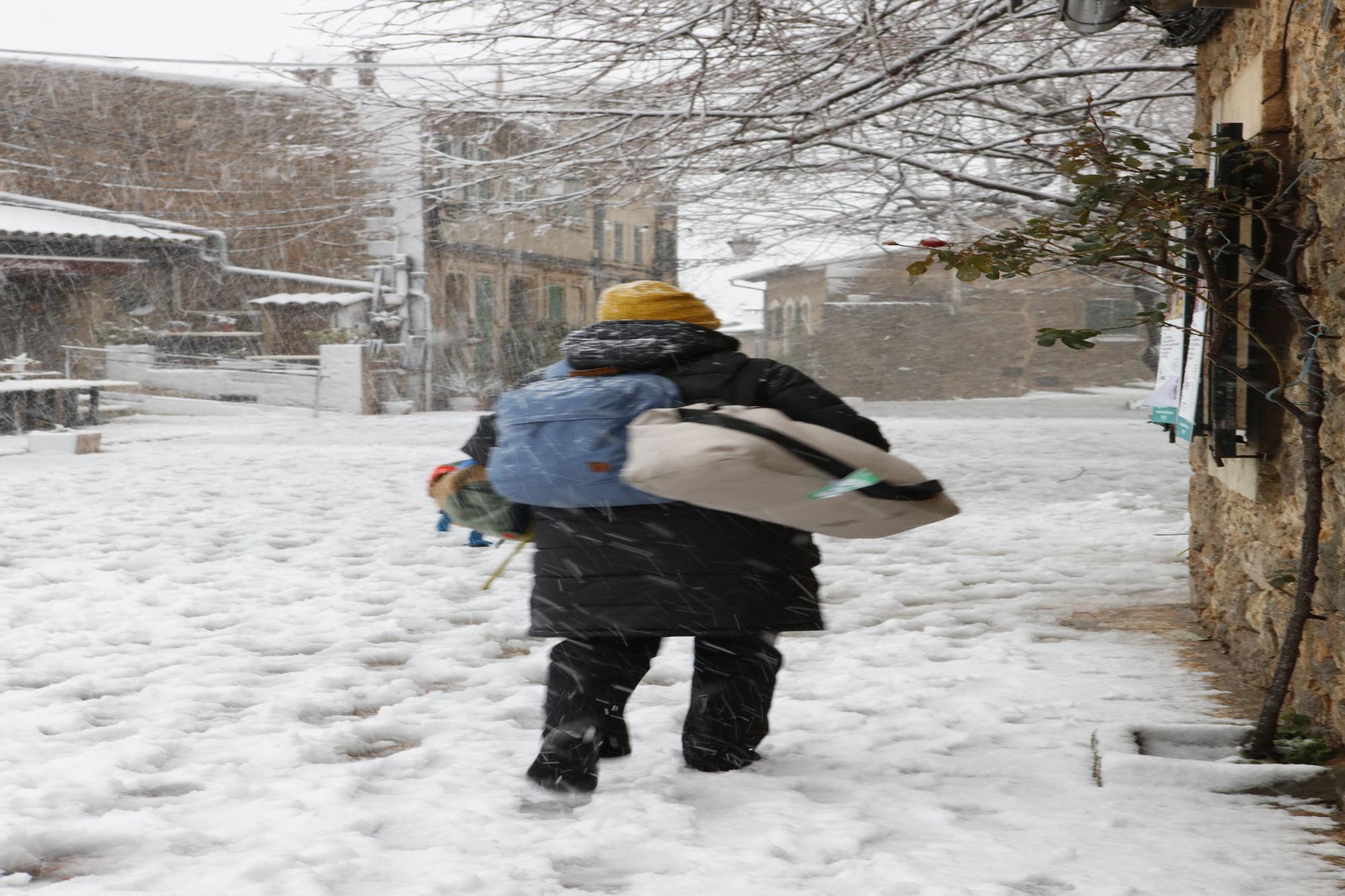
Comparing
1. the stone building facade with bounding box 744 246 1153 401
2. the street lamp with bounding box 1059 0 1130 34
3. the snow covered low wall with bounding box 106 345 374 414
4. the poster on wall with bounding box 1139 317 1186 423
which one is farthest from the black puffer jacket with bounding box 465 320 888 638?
the stone building facade with bounding box 744 246 1153 401

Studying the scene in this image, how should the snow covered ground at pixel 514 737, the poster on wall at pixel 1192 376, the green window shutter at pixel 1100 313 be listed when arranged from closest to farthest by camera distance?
the snow covered ground at pixel 514 737 < the poster on wall at pixel 1192 376 < the green window shutter at pixel 1100 313

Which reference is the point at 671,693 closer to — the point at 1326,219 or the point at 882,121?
the point at 1326,219

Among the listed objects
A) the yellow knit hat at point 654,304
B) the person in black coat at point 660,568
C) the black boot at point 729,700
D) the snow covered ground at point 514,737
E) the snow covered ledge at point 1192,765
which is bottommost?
the snow covered ground at point 514,737

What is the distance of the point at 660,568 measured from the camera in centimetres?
290

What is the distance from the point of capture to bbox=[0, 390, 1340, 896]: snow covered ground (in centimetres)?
263

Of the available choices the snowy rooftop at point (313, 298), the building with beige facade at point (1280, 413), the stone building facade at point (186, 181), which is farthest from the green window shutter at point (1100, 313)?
the building with beige facade at point (1280, 413)

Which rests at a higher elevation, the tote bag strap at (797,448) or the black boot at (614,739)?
the tote bag strap at (797,448)

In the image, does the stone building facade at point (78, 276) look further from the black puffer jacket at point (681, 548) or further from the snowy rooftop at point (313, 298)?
the black puffer jacket at point (681, 548)

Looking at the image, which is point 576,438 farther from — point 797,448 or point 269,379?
point 269,379

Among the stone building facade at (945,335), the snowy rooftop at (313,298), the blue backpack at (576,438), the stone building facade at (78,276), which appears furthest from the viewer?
the stone building facade at (945,335)

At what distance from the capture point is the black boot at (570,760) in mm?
3018

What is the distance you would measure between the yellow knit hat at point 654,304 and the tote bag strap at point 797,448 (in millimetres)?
318

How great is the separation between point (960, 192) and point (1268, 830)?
27.7 feet

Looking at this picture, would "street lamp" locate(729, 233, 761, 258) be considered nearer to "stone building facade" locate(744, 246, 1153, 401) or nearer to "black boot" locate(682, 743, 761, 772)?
"black boot" locate(682, 743, 761, 772)
